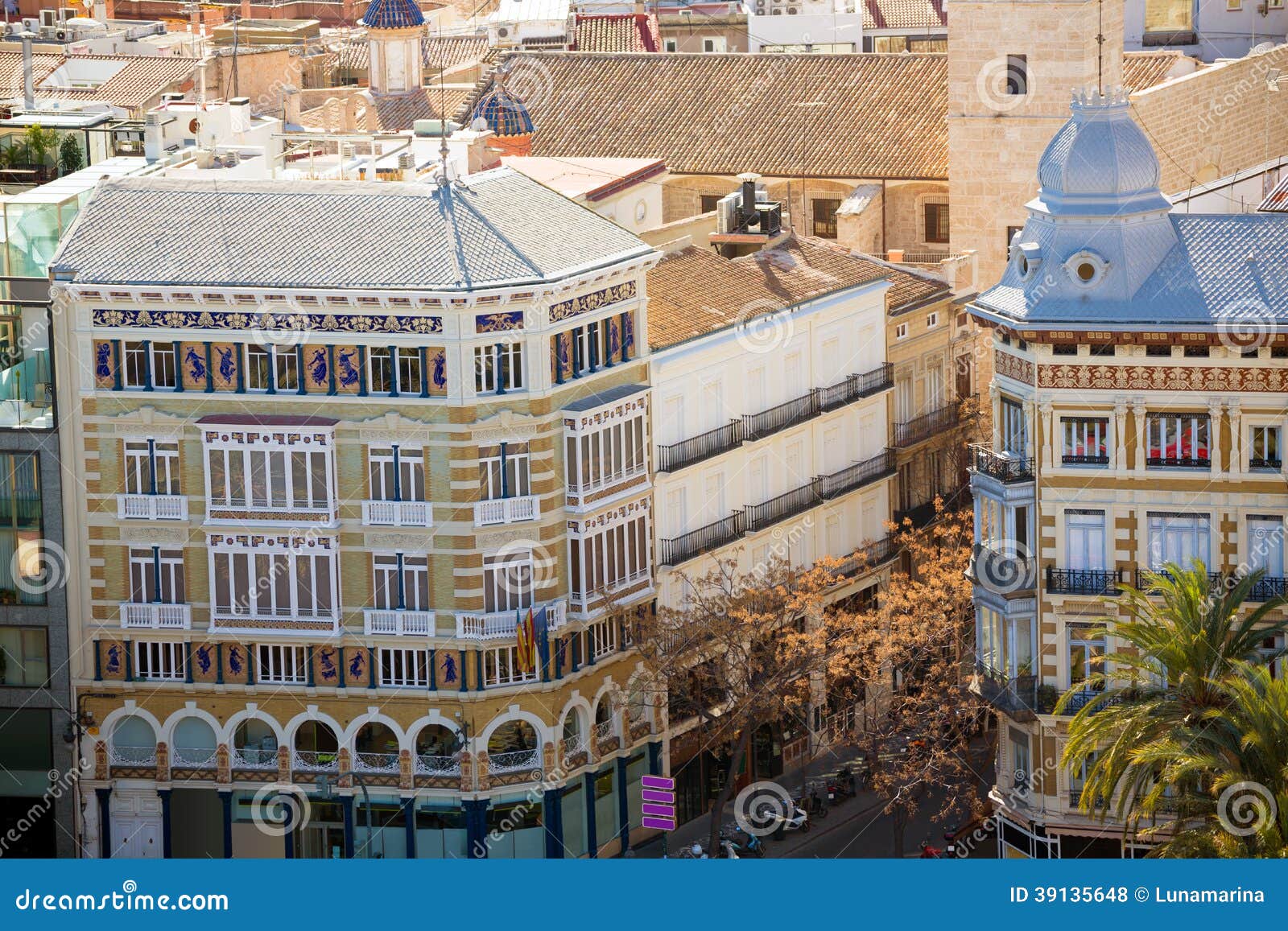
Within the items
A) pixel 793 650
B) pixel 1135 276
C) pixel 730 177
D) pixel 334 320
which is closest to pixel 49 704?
pixel 334 320

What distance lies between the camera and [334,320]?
8781 centimetres

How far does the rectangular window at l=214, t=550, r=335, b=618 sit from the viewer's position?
293ft

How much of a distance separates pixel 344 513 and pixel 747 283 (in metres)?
19.3

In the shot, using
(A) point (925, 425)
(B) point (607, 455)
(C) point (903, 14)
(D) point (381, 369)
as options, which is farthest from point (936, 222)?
(C) point (903, 14)

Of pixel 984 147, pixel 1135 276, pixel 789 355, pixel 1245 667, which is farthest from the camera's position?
pixel 984 147

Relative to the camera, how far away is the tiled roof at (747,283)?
320ft

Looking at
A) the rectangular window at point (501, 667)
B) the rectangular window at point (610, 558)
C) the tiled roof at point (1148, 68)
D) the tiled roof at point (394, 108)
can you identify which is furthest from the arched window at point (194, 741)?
the tiled roof at point (1148, 68)

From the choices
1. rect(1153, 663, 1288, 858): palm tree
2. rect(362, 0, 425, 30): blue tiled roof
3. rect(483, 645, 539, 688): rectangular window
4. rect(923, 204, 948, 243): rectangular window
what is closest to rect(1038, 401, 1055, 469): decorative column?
rect(1153, 663, 1288, 858): palm tree

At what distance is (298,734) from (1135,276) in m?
27.4

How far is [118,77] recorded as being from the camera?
458ft

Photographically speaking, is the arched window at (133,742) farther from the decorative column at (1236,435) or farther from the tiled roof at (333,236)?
the decorative column at (1236,435)

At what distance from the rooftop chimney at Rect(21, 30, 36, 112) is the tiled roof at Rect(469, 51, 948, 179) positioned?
2045cm

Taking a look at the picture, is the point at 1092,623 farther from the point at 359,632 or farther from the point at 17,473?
the point at 17,473

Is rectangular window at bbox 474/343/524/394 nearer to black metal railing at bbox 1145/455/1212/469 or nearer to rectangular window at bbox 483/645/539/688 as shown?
rectangular window at bbox 483/645/539/688
